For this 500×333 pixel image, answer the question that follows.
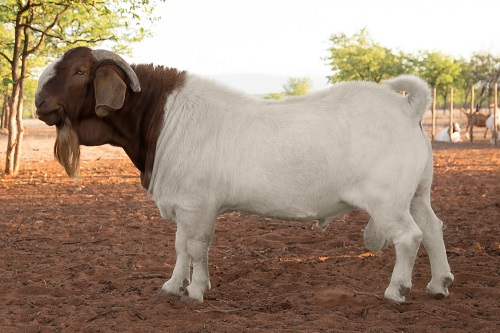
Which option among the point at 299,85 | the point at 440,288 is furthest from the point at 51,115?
the point at 299,85

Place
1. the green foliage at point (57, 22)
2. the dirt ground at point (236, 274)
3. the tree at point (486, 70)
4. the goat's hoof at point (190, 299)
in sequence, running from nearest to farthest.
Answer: the dirt ground at point (236, 274) < the goat's hoof at point (190, 299) < the green foliage at point (57, 22) < the tree at point (486, 70)

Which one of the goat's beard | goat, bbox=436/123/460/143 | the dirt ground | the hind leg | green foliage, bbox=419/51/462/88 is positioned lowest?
goat, bbox=436/123/460/143

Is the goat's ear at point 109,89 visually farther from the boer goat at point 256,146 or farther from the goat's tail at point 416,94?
the goat's tail at point 416,94

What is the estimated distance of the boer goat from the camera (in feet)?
15.1

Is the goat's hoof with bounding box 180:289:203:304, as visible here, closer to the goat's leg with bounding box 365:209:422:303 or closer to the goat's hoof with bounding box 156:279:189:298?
the goat's hoof with bounding box 156:279:189:298

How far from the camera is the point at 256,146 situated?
15.4ft

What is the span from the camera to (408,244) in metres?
4.59

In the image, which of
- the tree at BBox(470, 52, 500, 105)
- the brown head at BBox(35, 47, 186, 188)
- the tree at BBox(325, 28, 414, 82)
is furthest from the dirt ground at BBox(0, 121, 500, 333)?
the tree at BBox(470, 52, 500, 105)

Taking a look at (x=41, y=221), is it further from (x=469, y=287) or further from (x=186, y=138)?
(x=469, y=287)

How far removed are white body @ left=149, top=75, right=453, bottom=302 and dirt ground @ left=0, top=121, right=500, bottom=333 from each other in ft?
1.38

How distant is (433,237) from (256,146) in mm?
1788

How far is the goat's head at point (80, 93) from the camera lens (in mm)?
4609

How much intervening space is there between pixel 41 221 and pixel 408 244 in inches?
241

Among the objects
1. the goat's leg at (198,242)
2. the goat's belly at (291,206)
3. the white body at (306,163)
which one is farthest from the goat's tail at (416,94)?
the goat's leg at (198,242)
